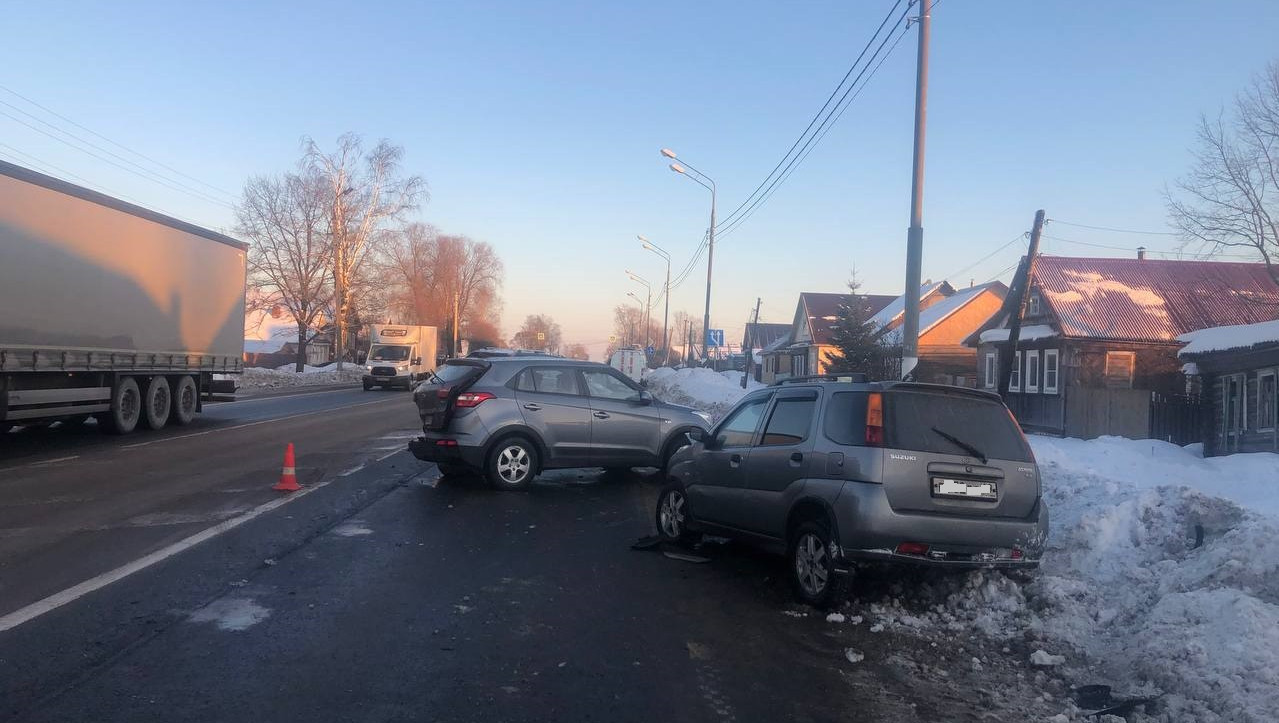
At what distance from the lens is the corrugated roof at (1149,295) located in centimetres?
3056

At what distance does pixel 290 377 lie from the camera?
45656 mm

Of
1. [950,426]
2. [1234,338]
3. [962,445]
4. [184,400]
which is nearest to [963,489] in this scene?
[962,445]

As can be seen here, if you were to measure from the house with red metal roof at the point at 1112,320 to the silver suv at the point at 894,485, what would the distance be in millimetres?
22919

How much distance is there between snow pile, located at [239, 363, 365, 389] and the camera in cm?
4073

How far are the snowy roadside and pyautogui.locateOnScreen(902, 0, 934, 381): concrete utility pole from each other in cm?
468

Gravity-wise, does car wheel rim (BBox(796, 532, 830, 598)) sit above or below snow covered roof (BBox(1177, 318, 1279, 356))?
below

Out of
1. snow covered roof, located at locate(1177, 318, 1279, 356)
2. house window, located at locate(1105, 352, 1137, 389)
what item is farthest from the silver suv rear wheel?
house window, located at locate(1105, 352, 1137, 389)

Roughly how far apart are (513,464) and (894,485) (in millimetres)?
6128

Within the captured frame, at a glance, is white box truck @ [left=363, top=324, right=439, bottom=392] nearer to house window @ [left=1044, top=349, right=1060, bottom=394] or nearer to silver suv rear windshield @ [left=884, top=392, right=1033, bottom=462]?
house window @ [left=1044, top=349, right=1060, bottom=394]

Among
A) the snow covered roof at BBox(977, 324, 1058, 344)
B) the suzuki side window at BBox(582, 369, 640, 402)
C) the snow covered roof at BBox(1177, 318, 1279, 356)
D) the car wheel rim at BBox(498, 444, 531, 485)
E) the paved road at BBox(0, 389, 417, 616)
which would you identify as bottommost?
the paved road at BBox(0, 389, 417, 616)

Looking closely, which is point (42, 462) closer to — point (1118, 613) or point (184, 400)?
point (184, 400)

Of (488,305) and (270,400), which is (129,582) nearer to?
(270,400)

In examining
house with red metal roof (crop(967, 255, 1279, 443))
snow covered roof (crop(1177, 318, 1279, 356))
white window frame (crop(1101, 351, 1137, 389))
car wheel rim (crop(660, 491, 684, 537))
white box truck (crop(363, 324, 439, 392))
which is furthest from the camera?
white box truck (crop(363, 324, 439, 392))

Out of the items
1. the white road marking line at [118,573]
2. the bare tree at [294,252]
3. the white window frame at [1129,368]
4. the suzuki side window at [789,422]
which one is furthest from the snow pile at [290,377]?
the suzuki side window at [789,422]
